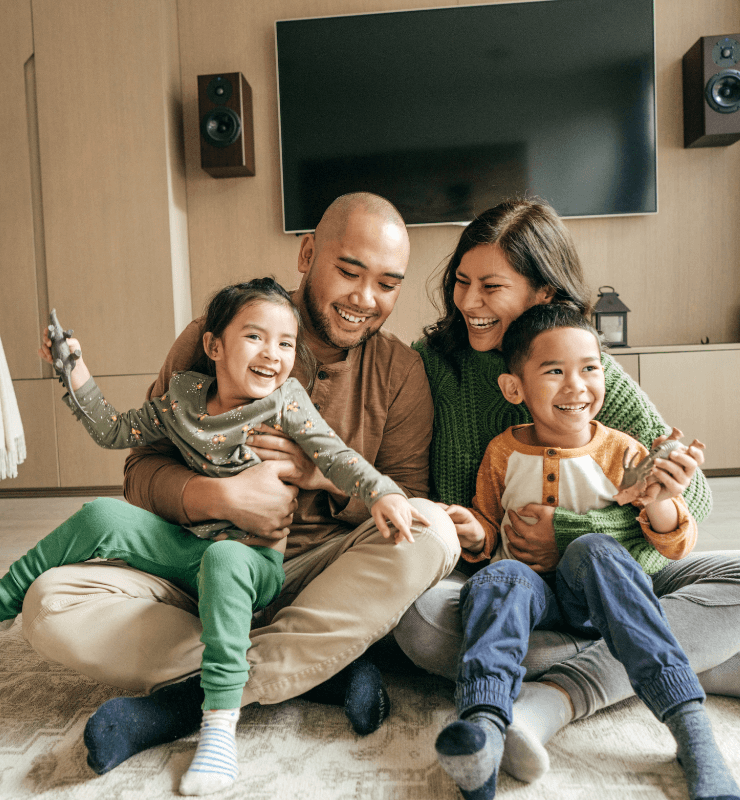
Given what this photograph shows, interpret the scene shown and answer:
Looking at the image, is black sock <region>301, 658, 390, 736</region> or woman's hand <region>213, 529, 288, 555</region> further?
woman's hand <region>213, 529, 288, 555</region>

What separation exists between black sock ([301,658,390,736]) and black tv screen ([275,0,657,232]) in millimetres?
2735

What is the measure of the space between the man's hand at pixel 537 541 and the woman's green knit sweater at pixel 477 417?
0.13 metres

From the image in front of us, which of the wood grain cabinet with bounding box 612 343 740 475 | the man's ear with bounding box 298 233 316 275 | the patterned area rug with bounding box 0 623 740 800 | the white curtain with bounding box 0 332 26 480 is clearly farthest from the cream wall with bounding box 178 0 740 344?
the patterned area rug with bounding box 0 623 740 800

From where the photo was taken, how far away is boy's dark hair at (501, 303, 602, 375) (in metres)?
1.22

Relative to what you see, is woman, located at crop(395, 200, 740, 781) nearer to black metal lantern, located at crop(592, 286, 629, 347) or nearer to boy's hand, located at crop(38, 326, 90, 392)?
boy's hand, located at crop(38, 326, 90, 392)

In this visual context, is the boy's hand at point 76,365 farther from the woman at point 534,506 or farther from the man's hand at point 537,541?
the man's hand at point 537,541

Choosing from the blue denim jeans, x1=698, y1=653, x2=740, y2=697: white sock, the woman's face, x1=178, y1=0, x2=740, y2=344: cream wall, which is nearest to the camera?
the blue denim jeans

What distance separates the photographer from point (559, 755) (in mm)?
962

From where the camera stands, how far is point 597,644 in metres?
1.08

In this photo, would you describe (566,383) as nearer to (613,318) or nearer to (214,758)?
(214,758)

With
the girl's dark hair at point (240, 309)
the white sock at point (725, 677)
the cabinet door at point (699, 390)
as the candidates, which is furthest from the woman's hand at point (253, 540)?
the cabinet door at point (699, 390)

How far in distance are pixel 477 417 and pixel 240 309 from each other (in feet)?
1.77

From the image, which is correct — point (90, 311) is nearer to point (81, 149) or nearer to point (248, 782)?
point (81, 149)

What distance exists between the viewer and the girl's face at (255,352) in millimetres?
1179
